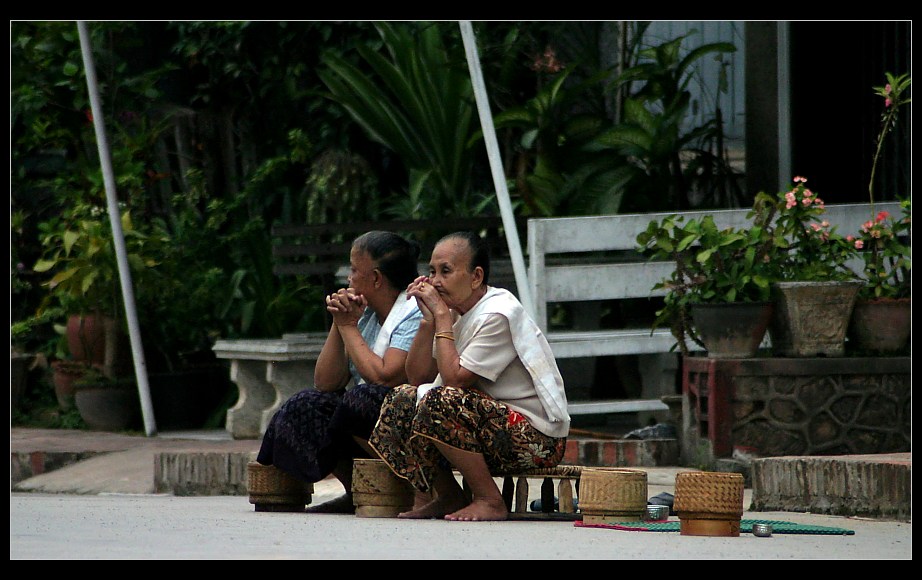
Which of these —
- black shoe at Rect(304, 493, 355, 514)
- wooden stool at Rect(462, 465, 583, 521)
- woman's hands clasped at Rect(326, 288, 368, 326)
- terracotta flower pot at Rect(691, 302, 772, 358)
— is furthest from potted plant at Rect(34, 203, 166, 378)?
wooden stool at Rect(462, 465, 583, 521)

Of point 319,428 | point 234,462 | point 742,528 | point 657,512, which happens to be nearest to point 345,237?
point 234,462

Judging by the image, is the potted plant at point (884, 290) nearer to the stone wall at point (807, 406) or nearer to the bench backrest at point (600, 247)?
the stone wall at point (807, 406)

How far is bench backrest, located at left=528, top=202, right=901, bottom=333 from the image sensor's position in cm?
749

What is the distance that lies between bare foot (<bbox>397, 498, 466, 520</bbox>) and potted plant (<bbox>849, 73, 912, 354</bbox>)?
266 centimetres

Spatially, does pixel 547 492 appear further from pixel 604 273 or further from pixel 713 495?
pixel 604 273

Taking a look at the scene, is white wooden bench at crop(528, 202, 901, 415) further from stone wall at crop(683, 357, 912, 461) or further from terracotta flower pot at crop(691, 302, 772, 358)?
stone wall at crop(683, 357, 912, 461)

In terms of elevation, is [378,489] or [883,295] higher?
[883,295]

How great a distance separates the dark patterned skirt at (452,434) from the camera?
192 inches

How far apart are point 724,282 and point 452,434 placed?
2.26 m

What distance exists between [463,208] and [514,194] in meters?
0.36

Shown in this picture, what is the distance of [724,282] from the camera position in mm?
6699

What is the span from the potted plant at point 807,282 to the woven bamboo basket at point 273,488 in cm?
249

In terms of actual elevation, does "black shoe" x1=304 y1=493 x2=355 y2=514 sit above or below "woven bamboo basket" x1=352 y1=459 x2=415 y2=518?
below
